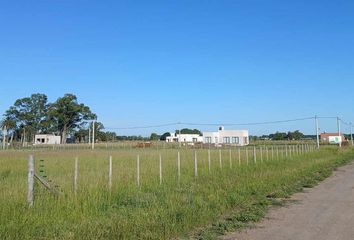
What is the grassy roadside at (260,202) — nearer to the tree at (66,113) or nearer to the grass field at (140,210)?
the grass field at (140,210)

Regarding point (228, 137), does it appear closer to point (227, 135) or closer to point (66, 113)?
point (227, 135)

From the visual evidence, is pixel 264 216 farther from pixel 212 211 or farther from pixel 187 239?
pixel 187 239

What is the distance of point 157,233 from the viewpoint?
26.7 ft

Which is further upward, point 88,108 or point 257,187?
point 88,108

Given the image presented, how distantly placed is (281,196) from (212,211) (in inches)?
166

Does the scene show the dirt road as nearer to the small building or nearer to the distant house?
the distant house

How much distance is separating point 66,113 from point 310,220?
127782 millimetres

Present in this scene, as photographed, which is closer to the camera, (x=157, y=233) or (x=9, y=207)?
(x=157, y=233)

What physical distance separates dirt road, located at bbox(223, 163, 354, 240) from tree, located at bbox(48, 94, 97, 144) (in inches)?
4808

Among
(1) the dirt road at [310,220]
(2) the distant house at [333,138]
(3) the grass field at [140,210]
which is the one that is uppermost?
(2) the distant house at [333,138]

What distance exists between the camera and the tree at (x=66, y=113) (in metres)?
131

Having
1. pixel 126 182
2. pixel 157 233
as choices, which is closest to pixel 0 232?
pixel 157 233

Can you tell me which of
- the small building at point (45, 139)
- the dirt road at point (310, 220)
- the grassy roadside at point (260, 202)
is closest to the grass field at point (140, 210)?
the grassy roadside at point (260, 202)

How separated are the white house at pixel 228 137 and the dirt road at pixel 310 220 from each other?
4195 inches
